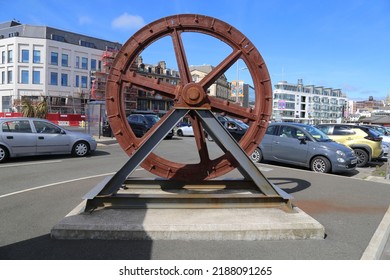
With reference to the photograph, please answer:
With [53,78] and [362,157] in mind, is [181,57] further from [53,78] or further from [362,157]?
[53,78]

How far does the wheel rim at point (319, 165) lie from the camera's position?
1119 cm

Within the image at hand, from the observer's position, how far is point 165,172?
6.77 metres

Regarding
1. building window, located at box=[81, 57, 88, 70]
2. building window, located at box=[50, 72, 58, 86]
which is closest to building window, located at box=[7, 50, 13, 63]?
building window, located at box=[50, 72, 58, 86]

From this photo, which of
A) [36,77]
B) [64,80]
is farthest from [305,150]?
[64,80]

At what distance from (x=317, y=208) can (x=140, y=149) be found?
12.0 feet

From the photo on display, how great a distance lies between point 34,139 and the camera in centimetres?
1209

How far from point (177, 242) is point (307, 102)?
138 metres

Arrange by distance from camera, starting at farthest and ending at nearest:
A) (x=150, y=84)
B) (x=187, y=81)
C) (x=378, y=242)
→ (x=150, y=84), (x=187, y=81), (x=378, y=242)

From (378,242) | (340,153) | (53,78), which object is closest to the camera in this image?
(378,242)

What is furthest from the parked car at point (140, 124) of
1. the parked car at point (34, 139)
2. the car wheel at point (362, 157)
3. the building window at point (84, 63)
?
Answer: the building window at point (84, 63)

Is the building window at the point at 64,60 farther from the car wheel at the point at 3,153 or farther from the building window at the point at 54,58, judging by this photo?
the car wheel at the point at 3,153

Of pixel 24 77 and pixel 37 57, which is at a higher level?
pixel 37 57

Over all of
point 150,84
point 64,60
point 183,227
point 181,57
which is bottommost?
point 183,227
